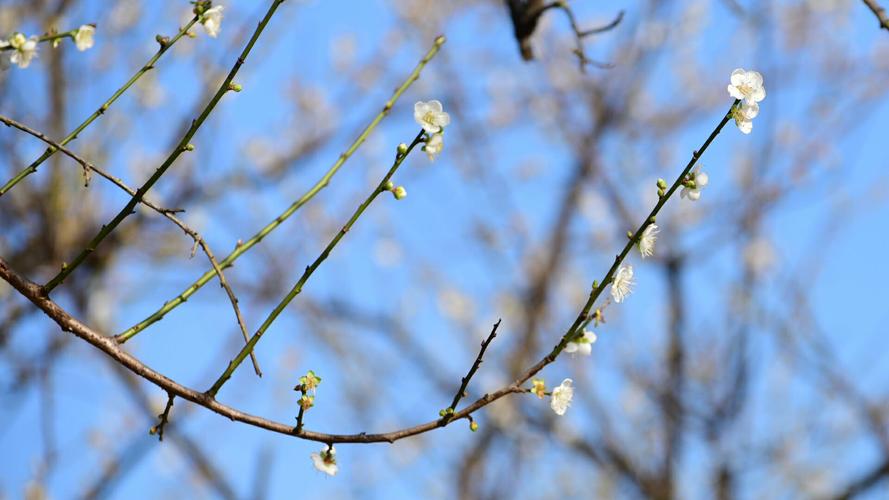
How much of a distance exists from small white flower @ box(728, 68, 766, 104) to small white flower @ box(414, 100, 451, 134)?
0.52 meters

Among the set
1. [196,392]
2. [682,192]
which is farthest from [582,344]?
[196,392]

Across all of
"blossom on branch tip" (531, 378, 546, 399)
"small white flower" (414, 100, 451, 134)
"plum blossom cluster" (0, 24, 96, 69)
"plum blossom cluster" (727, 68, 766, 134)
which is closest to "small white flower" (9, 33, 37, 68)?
"plum blossom cluster" (0, 24, 96, 69)

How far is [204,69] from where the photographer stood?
5219 millimetres

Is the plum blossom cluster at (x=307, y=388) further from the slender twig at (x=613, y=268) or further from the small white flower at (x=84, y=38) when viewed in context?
the small white flower at (x=84, y=38)

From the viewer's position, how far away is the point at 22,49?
1675mm

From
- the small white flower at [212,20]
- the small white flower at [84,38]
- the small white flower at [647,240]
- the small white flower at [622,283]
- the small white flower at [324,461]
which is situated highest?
the small white flower at [212,20]

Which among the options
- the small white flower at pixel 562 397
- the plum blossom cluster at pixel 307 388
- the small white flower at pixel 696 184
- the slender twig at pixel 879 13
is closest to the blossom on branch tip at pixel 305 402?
the plum blossom cluster at pixel 307 388

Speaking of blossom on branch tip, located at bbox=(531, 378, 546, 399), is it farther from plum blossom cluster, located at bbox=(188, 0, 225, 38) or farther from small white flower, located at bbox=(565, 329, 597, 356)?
plum blossom cluster, located at bbox=(188, 0, 225, 38)

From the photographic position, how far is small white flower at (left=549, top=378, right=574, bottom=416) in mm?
1689

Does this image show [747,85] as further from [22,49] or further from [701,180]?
[22,49]

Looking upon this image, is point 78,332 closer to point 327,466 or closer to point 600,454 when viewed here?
point 327,466

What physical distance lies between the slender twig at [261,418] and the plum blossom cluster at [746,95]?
0.02m

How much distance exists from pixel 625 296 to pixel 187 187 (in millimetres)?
4447

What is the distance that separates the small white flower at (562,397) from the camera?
1689 millimetres
